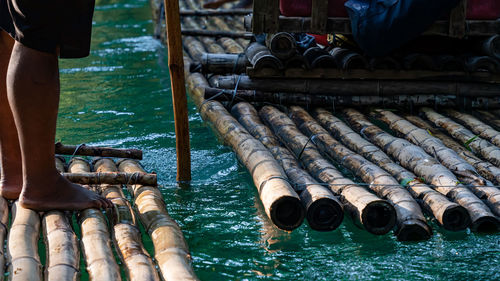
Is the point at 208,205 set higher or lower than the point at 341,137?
lower

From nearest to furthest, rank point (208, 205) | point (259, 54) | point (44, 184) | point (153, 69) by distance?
point (44, 184) → point (208, 205) → point (259, 54) → point (153, 69)

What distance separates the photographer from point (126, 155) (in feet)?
12.6

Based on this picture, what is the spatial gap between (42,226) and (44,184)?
0.19 metres

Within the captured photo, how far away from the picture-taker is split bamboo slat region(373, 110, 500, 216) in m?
3.17

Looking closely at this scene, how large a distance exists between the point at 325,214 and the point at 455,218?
1.98 ft

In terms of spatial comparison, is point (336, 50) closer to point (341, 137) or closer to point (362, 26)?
point (362, 26)

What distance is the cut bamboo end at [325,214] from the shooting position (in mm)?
2959

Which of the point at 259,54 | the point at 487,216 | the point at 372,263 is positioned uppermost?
the point at 259,54

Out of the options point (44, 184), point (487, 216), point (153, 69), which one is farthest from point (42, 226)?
point (153, 69)

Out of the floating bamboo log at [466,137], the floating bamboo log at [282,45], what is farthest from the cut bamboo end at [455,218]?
the floating bamboo log at [282,45]

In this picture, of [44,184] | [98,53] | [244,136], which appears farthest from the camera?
[98,53]

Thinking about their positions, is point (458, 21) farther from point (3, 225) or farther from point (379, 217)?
point (3, 225)

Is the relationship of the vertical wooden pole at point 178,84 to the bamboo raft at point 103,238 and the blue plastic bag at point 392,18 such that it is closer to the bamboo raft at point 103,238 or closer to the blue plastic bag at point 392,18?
the bamboo raft at point 103,238

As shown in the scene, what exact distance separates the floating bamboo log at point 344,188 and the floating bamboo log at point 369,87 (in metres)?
0.54
